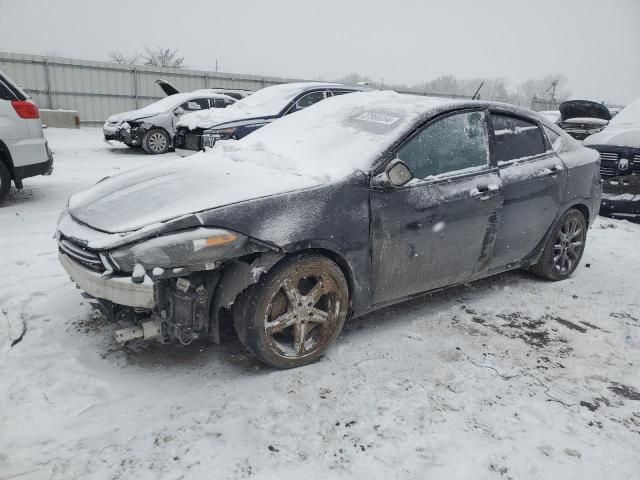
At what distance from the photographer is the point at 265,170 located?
3.12 m

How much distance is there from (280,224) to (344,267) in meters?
0.53

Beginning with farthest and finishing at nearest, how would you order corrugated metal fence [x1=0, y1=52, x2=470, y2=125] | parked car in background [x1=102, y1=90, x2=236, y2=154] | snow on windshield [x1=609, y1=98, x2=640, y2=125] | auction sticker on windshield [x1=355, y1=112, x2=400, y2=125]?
corrugated metal fence [x1=0, y1=52, x2=470, y2=125] → parked car in background [x1=102, y1=90, x2=236, y2=154] → snow on windshield [x1=609, y1=98, x2=640, y2=125] → auction sticker on windshield [x1=355, y1=112, x2=400, y2=125]

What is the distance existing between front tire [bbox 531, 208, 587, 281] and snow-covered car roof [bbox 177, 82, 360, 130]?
5.30 metres

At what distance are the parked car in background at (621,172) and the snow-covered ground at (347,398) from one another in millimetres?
3432

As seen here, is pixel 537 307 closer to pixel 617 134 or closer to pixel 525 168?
pixel 525 168

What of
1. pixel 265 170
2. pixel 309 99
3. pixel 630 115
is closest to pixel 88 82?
pixel 309 99

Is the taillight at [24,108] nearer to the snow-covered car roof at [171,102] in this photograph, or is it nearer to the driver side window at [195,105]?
the snow-covered car roof at [171,102]

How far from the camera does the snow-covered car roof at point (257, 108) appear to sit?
8.52 metres

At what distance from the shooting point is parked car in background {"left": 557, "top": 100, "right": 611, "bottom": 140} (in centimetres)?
993

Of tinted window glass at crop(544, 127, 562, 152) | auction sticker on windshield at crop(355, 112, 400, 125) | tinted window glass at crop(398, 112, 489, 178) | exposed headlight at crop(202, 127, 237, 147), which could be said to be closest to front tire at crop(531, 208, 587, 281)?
tinted window glass at crop(544, 127, 562, 152)

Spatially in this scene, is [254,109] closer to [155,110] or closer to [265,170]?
[155,110]


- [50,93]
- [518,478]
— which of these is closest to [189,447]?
[518,478]

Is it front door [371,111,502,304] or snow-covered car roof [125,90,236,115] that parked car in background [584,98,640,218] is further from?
snow-covered car roof [125,90,236,115]

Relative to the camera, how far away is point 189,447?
227 cm
